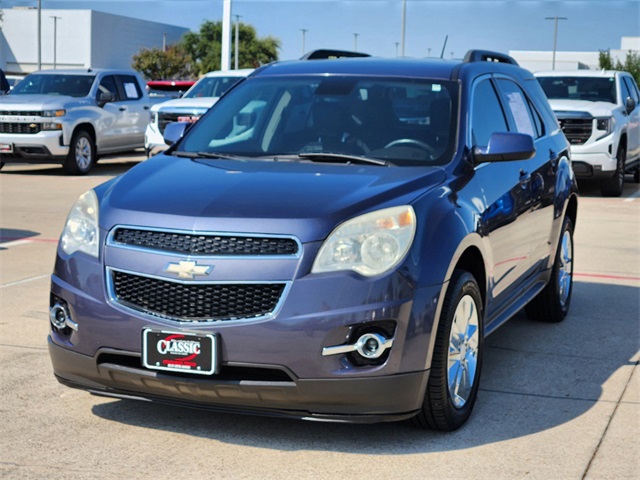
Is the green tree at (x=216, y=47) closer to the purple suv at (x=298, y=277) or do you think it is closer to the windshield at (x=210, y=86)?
the windshield at (x=210, y=86)

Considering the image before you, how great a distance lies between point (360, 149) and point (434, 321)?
1352 millimetres

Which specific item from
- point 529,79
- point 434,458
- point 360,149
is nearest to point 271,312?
point 434,458

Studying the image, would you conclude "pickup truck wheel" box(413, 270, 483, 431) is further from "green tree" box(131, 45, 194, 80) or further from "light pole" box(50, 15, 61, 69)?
"green tree" box(131, 45, 194, 80)

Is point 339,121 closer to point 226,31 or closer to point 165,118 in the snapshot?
point 165,118

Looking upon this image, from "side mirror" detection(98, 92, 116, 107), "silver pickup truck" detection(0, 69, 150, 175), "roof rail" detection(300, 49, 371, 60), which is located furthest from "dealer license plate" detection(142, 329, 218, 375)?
"side mirror" detection(98, 92, 116, 107)

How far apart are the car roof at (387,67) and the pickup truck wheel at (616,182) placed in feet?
36.2

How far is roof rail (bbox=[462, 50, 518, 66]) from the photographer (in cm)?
653

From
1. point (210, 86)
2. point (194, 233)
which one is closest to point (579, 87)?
point (210, 86)

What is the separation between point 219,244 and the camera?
4.57 metres

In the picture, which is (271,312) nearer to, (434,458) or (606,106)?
(434,458)

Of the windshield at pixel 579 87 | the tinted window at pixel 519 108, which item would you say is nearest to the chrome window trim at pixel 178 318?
the tinted window at pixel 519 108

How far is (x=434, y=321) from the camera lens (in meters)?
4.70

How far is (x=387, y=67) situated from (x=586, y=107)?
11511 mm

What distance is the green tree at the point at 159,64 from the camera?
97.2 meters
